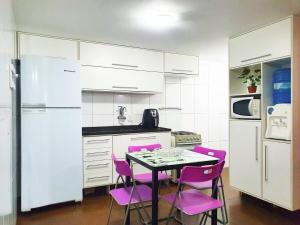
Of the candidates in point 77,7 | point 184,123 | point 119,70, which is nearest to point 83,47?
point 119,70

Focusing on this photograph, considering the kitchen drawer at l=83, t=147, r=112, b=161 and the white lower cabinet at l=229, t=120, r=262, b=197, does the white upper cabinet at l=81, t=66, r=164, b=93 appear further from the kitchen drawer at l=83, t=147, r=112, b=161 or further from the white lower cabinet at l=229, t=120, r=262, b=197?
the white lower cabinet at l=229, t=120, r=262, b=197

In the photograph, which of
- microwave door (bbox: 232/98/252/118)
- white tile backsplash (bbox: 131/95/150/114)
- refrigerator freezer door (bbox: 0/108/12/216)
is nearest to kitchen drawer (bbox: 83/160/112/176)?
white tile backsplash (bbox: 131/95/150/114)

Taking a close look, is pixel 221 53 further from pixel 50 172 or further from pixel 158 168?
pixel 50 172

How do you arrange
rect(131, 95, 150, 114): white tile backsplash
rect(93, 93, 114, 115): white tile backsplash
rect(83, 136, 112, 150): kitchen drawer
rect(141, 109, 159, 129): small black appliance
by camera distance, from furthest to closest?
rect(131, 95, 150, 114): white tile backsplash
rect(141, 109, 159, 129): small black appliance
rect(93, 93, 114, 115): white tile backsplash
rect(83, 136, 112, 150): kitchen drawer

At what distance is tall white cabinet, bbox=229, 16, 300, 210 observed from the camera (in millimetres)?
2395

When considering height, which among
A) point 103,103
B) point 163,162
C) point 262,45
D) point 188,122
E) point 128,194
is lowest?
point 128,194

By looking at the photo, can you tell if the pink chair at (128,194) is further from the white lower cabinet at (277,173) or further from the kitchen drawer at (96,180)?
the white lower cabinet at (277,173)

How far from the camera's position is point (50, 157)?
2703mm

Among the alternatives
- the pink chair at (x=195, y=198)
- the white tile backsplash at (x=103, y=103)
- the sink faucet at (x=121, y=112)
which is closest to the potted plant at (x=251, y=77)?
the pink chair at (x=195, y=198)

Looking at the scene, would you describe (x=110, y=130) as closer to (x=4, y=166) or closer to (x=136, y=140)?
(x=136, y=140)

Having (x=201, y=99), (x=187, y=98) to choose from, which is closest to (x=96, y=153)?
(x=187, y=98)

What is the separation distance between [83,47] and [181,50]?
5.12 ft

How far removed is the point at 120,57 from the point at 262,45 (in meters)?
1.89

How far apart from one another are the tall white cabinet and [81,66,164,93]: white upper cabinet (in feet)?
3.85
